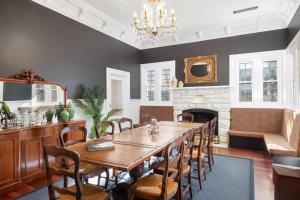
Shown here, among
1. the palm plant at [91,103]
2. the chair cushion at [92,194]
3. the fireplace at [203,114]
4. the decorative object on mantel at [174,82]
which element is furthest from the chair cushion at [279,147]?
the palm plant at [91,103]

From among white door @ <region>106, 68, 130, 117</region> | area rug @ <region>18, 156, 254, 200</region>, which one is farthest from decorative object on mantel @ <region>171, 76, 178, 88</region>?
area rug @ <region>18, 156, 254, 200</region>

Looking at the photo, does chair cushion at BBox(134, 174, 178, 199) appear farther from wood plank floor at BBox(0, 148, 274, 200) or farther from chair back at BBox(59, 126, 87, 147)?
wood plank floor at BBox(0, 148, 274, 200)

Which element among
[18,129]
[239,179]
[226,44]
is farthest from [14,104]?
[226,44]

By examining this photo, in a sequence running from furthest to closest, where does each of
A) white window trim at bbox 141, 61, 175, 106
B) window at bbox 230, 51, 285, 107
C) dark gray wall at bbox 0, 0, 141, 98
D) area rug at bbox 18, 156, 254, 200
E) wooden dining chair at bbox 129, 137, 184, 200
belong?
1. white window trim at bbox 141, 61, 175, 106
2. window at bbox 230, 51, 285, 107
3. dark gray wall at bbox 0, 0, 141, 98
4. area rug at bbox 18, 156, 254, 200
5. wooden dining chair at bbox 129, 137, 184, 200

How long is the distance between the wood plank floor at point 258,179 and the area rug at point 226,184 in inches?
3.9

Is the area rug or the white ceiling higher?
the white ceiling

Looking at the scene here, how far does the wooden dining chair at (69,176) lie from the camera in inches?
60.8

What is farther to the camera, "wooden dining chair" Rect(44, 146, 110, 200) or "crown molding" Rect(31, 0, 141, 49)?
"crown molding" Rect(31, 0, 141, 49)

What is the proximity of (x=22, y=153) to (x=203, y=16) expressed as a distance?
486 cm

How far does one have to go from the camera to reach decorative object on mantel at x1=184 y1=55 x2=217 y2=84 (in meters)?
5.66

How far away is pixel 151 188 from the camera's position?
2.00 m

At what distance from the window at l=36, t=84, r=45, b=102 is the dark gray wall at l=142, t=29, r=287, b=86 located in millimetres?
3858

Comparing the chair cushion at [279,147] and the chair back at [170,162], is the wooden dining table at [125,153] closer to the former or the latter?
the chair back at [170,162]

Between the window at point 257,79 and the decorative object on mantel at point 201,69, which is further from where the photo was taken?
the decorative object on mantel at point 201,69
